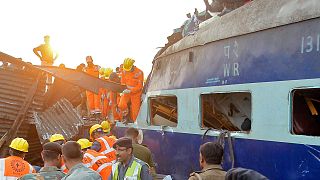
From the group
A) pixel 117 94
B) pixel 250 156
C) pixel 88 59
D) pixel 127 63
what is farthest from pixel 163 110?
pixel 88 59

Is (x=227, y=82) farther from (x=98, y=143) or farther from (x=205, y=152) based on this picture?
(x=98, y=143)

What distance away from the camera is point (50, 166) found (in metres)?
3.93

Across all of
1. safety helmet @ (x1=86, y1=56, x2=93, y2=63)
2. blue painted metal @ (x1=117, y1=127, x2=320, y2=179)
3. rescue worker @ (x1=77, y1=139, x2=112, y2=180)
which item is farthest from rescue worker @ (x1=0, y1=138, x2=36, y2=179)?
safety helmet @ (x1=86, y1=56, x2=93, y2=63)

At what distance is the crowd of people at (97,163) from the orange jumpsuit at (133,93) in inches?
67.2

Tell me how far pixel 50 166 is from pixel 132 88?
15.4 ft

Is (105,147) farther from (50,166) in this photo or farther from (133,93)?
(133,93)

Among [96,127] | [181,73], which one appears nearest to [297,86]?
[181,73]

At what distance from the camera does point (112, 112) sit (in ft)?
31.6

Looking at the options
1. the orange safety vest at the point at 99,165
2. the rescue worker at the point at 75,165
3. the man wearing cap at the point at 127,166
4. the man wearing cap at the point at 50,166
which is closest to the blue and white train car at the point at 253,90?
the man wearing cap at the point at 127,166

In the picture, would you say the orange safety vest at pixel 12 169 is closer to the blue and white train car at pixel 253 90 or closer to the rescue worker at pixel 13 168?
the rescue worker at pixel 13 168

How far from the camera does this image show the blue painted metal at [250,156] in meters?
3.73

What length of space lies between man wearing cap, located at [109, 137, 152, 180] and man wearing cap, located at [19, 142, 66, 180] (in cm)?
75

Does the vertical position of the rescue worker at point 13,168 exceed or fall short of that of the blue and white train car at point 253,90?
it falls short

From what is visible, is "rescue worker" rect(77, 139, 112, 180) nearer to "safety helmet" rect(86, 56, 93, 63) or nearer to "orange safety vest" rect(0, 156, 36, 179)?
"orange safety vest" rect(0, 156, 36, 179)
